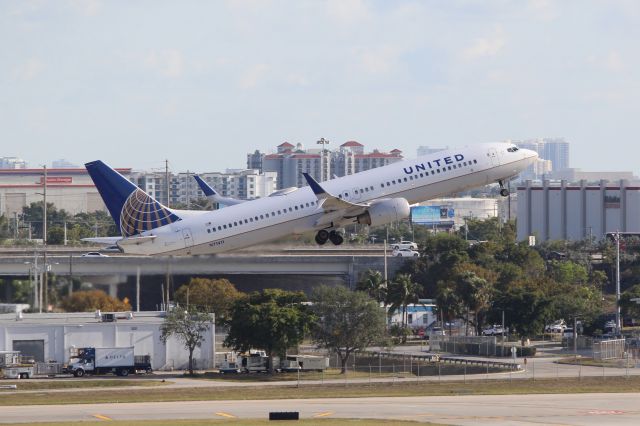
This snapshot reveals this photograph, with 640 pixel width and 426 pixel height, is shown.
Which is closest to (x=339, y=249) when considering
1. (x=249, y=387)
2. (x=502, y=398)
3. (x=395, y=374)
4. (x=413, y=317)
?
(x=413, y=317)

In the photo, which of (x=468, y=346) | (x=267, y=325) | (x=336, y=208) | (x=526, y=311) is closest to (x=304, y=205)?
(x=336, y=208)

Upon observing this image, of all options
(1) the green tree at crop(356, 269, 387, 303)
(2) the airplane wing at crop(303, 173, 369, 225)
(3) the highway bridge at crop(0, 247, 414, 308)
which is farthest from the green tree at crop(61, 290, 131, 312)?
(1) the green tree at crop(356, 269, 387, 303)

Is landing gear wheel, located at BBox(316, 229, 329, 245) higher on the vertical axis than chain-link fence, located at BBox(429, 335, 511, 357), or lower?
higher

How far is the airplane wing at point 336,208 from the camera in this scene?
101 m

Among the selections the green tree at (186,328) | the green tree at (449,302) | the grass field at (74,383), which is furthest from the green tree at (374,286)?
the grass field at (74,383)

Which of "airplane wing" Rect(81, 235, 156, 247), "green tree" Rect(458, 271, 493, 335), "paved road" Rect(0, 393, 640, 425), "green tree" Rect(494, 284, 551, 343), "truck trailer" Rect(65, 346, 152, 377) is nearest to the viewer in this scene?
"paved road" Rect(0, 393, 640, 425)

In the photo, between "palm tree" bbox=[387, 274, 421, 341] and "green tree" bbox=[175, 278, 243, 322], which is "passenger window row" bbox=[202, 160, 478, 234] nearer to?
"green tree" bbox=[175, 278, 243, 322]

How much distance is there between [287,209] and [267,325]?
28.4 metres

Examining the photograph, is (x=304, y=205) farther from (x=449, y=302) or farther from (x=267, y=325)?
(x=449, y=302)

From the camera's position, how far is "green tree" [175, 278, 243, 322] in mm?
153625

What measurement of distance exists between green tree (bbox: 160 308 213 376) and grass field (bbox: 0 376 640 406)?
21.4 metres

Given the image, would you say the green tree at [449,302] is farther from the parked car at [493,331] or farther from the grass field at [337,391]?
the grass field at [337,391]

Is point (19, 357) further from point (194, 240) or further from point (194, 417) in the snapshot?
point (194, 417)

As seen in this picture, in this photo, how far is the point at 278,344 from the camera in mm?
125750
